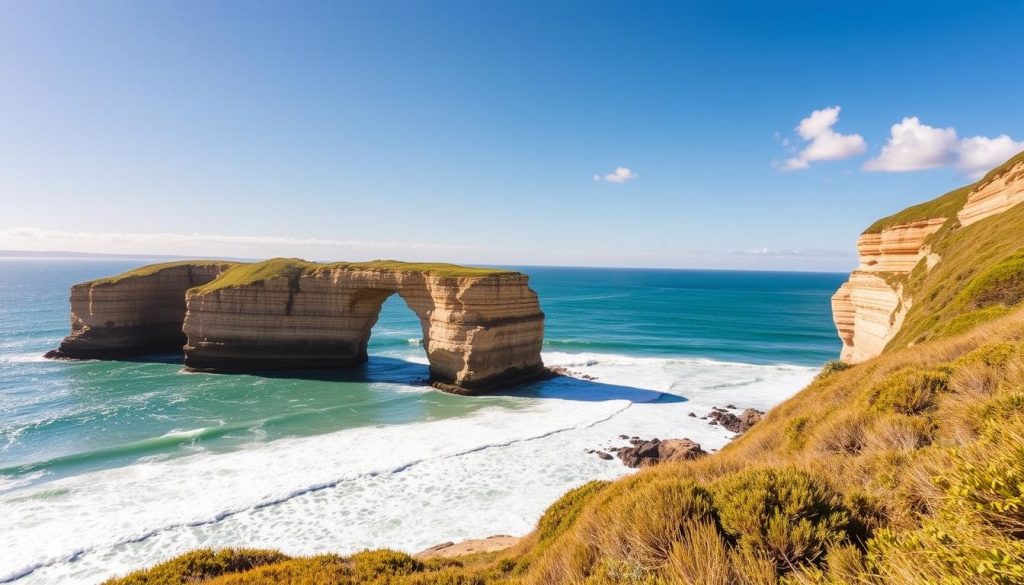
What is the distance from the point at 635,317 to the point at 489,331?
41822 mm

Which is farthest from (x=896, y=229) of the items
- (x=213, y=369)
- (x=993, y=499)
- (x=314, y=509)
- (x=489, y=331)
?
(x=213, y=369)

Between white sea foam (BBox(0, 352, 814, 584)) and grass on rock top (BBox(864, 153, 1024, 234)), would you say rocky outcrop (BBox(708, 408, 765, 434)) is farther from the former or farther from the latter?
grass on rock top (BBox(864, 153, 1024, 234))

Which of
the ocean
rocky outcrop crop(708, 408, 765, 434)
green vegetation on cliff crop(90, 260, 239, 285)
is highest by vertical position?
green vegetation on cliff crop(90, 260, 239, 285)

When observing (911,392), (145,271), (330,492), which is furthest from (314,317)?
(911,392)

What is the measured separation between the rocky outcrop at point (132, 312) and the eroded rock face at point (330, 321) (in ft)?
28.6

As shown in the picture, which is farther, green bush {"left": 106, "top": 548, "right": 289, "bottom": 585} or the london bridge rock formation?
the london bridge rock formation

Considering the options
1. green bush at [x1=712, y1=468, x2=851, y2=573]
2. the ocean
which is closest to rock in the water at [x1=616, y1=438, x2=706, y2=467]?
the ocean

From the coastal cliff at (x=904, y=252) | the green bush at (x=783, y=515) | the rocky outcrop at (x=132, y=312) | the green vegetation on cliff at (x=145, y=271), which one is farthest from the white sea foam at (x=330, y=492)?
the green vegetation on cliff at (x=145, y=271)

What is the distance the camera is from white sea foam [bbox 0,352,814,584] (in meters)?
12.7

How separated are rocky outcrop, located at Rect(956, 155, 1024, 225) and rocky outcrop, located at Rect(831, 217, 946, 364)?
1416 millimetres

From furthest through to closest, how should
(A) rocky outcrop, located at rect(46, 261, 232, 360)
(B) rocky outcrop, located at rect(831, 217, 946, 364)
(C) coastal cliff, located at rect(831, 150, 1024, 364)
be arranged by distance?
(A) rocky outcrop, located at rect(46, 261, 232, 360)
(B) rocky outcrop, located at rect(831, 217, 946, 364)
(C) coastal cliff, located at rect(831, 150, 1024, 364)

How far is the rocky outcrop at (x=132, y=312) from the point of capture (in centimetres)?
3722

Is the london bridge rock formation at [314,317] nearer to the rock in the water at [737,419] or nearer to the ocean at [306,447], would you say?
the ocean at [306,447]

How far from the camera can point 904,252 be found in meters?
24.9
